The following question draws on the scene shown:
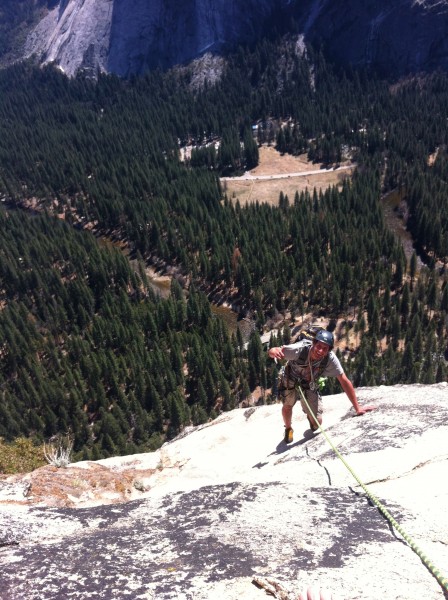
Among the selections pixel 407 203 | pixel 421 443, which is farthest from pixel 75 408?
pixel 407 203

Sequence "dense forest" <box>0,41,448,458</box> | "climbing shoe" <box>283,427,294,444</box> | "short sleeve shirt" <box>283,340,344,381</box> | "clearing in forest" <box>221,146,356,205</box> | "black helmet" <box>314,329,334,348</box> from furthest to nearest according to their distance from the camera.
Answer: "clearing in forest" <box>221,146,356,205</box>, "dense forest" <box>0,41,448,458</box>, "climbing shoe" <box>283,427,294,444</box>, "short sleeve shirt" <box>283,340,344,381</box>, "black helmet" <box>314,329,334,348</box>

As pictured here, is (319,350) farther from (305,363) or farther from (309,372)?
(309,372)

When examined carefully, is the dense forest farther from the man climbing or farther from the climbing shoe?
the man climbing

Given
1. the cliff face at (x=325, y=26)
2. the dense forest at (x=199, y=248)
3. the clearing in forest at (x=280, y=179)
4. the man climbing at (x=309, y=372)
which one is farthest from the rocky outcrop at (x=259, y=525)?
the cliff face at (x=325, y=26)

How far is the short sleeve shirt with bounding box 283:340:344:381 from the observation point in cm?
1218

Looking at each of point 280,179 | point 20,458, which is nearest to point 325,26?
point 280,179

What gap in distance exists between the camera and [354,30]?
17225 cm

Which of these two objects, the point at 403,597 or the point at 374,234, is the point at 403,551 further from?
the point at 374,234

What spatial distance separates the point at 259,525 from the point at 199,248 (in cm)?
8474

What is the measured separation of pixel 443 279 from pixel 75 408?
209ft

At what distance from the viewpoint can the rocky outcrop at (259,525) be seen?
6828 mm

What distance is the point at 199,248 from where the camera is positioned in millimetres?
91625

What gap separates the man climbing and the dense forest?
3521cm

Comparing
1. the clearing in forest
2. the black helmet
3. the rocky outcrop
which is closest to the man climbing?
the black helmet
